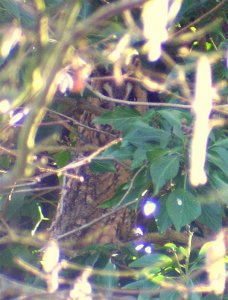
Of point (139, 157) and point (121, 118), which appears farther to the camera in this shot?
point (121, 118)

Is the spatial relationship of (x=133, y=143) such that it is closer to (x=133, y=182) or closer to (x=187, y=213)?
(x=133, y=182)

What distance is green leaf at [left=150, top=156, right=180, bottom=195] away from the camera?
2.07 meters

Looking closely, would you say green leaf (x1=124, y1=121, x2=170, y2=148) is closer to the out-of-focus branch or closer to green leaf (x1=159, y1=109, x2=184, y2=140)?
green leaf (x1=159, y1=109, x2=184, y2=140)

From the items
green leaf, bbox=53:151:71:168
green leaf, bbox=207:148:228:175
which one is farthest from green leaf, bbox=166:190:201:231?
green leaf, bbox=53:151:71:168

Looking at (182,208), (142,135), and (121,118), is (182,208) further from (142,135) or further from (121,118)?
(121,118)

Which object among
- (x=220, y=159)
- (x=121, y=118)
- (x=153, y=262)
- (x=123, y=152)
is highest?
(x=121, y=118)

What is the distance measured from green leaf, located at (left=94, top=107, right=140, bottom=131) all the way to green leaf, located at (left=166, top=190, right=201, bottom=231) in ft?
0.88

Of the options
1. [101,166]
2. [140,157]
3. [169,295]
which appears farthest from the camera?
[101,166]

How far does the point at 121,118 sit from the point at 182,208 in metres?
0.36

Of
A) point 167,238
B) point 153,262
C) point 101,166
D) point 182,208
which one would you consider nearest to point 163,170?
point 182,208

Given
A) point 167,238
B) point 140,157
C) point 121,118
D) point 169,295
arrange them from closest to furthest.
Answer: point 169,295 < point 140,157 < point 121,118 < point 167,238

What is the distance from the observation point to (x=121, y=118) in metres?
2.31

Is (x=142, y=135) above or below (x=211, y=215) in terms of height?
above

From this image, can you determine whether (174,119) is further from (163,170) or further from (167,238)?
(167,238)
